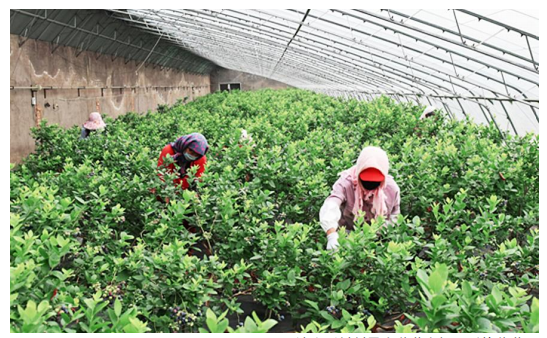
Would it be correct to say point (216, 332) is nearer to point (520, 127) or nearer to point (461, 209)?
point (461, 209)

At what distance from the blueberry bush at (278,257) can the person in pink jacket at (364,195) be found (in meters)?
0.20

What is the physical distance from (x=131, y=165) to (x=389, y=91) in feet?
45.8

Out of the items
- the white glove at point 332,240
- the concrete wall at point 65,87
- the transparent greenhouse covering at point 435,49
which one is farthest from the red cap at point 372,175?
the concrete wall at point 65,87

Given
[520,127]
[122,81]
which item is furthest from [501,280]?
[122,81]

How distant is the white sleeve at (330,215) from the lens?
141 inches

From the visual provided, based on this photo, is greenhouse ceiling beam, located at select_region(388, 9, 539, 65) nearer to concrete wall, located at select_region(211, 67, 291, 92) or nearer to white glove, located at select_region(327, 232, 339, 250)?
white glove, located at select_region(327, 232, 339, 250)

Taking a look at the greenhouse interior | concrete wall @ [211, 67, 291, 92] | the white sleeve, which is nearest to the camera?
the greenhouse interior

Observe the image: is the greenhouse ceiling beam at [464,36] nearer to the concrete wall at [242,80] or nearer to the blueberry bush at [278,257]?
the blueberry bush at [278,257]

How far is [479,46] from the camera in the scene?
28.1 ft

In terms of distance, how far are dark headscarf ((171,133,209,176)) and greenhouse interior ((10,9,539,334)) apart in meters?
0.03

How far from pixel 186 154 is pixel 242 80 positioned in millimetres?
40835

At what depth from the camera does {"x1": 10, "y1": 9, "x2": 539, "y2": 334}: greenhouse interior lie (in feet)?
8.55

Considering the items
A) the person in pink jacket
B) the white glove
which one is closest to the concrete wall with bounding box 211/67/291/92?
the person in pink jacket

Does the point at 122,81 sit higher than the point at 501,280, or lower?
higher
